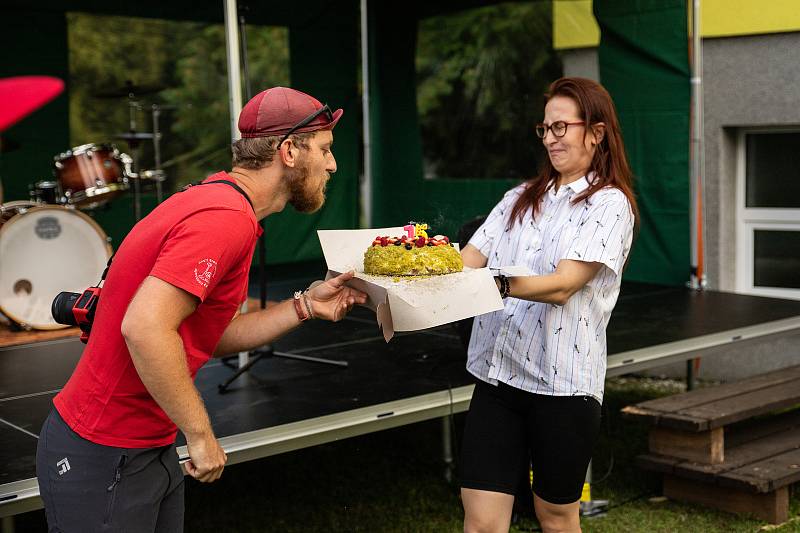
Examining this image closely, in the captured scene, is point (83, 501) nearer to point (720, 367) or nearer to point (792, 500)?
point (792, 500)

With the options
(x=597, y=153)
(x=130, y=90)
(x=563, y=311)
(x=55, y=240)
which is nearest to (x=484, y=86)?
(x=130, y=90)

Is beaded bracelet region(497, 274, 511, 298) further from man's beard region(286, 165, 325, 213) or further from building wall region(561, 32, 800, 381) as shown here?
building wall region(561, 32, 800, 381)

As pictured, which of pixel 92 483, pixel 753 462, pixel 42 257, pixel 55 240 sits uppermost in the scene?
pixel 55 240

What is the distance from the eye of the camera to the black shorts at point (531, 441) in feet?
9.52

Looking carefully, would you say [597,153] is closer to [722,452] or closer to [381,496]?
[722,452]

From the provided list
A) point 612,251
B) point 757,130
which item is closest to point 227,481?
point 612,251

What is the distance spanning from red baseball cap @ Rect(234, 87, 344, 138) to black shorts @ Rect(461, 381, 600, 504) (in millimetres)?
1130

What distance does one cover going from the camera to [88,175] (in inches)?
299

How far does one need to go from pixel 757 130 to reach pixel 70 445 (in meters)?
6.43

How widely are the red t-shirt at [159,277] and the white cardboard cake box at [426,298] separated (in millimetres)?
484

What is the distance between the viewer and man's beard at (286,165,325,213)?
2283 millimetres

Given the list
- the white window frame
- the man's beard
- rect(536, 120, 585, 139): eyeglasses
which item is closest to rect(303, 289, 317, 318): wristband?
the man's beard

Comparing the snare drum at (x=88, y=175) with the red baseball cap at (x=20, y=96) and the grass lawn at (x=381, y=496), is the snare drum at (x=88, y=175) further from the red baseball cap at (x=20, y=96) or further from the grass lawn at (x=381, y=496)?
the red baseball cap at (x=20, y=96)

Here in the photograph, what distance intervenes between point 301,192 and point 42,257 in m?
4.98
